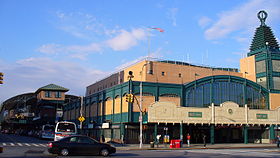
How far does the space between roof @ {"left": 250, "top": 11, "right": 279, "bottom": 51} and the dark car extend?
65.7m

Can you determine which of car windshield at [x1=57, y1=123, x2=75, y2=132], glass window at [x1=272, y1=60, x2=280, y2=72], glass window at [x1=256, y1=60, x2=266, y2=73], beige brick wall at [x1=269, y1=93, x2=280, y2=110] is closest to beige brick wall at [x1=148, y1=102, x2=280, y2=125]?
beige brick wall at [x1=269, y1=93, x2=280, y2=110]

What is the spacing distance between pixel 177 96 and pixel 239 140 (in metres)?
16.3

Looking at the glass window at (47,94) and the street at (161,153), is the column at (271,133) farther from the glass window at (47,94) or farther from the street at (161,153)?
the glass window at (47,94)

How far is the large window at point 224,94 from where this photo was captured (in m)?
55.3

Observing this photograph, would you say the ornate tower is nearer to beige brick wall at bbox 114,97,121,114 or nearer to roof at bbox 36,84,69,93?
beige brick wall at bbox 114,97,121,114

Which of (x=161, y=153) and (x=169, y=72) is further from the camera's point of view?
(x=169, y=72)

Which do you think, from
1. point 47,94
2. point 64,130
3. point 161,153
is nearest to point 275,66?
point 64,130

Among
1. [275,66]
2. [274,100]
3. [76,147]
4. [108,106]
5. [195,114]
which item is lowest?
[76,147]

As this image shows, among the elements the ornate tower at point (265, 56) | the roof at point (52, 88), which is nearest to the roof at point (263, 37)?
the ornate tower at point (265, 56)

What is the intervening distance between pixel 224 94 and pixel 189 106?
311 inches

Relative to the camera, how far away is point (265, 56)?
7362 centimetres

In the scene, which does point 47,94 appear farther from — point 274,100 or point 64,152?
point 64,152

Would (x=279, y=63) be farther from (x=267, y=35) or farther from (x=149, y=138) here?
(x=149, y=138)

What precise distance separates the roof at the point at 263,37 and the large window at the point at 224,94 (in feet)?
75.2
